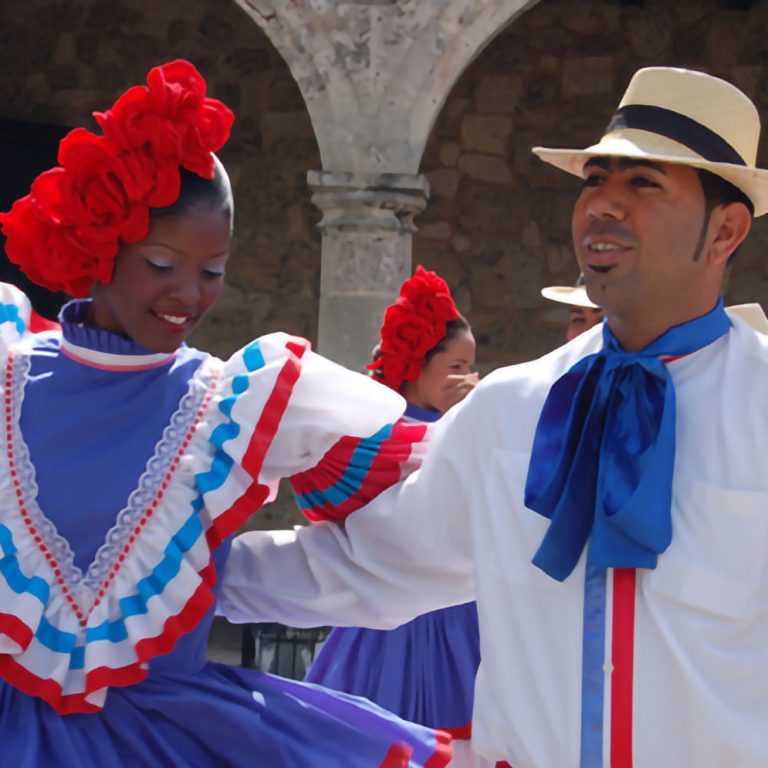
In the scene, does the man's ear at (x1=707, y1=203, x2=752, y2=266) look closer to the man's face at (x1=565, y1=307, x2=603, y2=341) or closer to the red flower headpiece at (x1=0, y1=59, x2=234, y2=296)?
the red flower headpiece at (x1=0, y1=59, x2=234, y2=296)

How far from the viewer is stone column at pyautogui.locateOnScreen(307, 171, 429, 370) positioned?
222 inches

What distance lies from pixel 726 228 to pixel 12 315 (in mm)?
1255

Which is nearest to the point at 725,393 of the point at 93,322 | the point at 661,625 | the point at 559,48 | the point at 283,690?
the point at 661,625

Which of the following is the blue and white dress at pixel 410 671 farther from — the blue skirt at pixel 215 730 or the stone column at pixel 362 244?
the stone column at pixel 362 244

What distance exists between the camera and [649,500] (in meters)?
1.84

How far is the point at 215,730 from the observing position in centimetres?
216

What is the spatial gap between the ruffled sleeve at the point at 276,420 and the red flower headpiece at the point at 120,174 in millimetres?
297

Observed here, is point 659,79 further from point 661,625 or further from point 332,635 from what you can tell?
point 332,635

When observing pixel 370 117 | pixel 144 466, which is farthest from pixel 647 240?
pixel 370 117

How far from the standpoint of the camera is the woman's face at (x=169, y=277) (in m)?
2.21

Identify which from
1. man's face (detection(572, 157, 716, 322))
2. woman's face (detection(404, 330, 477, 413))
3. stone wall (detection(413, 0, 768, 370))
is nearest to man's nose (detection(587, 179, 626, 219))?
man's face (detection(572, 157, 716, 322))

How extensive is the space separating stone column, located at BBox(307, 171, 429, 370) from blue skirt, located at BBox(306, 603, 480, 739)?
2060 mm

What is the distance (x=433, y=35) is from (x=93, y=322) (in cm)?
368

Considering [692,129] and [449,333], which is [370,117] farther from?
[692,129]
